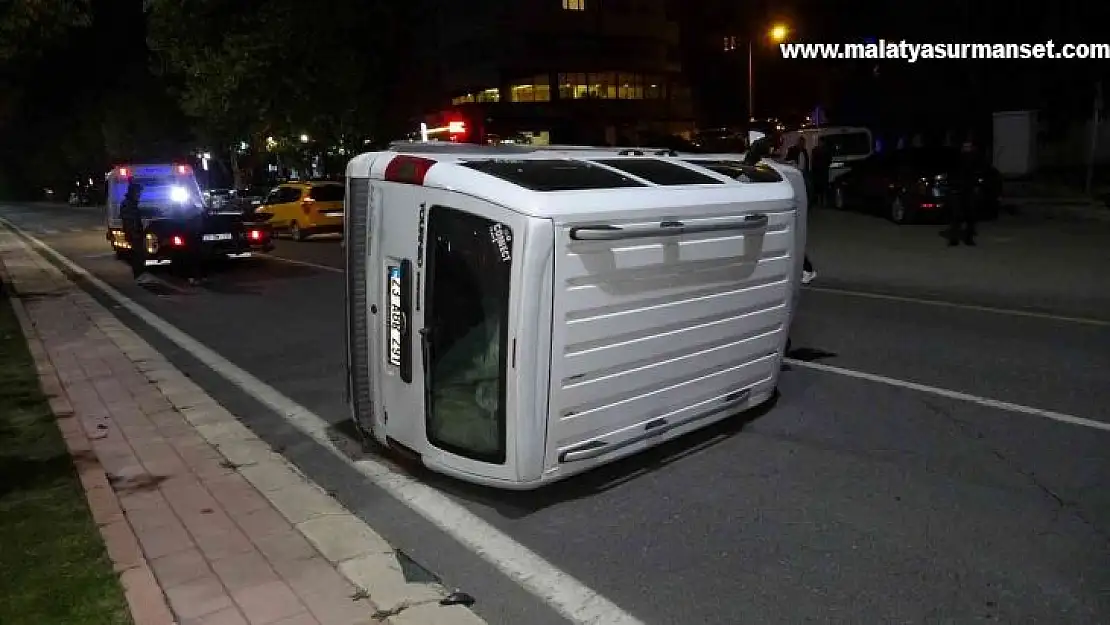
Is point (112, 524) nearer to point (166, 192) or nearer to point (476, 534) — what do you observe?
point (476, 534)

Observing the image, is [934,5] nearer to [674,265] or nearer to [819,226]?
[819,226]

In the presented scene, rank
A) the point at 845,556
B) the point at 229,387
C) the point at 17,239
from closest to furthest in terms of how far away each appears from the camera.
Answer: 1. the point at 845,556
2. the point at 229,387
3. the point at 17,239

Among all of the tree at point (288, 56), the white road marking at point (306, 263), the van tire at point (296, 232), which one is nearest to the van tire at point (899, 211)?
the white road marking at point (306, 263)

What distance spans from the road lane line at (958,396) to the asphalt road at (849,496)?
7cm

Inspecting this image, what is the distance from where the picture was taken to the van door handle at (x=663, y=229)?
4590 mm

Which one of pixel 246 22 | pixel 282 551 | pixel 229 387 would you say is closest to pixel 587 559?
pixel 282 551

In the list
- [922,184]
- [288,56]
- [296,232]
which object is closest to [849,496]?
[922,184]

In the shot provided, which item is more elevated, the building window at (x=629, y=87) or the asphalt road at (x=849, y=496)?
the building window at (x=629, y=87)

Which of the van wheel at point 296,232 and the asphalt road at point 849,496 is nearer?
the asphalt road at point 849,496

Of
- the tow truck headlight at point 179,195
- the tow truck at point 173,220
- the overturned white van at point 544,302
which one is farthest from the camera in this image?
the tow truck headlight at point 179,195

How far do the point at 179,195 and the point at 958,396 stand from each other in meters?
18.3

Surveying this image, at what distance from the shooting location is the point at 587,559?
177 inches

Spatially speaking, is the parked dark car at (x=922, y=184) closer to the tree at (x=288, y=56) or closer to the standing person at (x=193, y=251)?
the standing person at (x=193, y=251)

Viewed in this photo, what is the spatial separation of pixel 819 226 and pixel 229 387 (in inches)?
581
